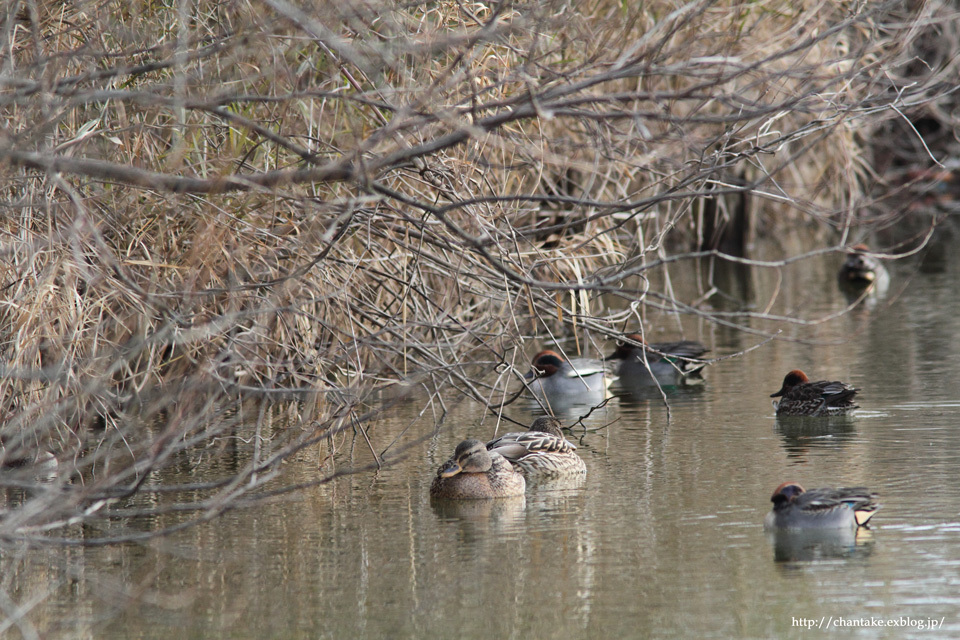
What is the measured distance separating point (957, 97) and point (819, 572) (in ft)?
69.7

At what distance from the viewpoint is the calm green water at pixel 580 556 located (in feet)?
18.6

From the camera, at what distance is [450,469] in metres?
7.89

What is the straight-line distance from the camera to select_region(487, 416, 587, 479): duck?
8320mm

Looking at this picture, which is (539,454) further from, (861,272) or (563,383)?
(861,272)

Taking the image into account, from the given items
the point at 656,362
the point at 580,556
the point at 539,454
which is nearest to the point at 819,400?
the point at 539,454

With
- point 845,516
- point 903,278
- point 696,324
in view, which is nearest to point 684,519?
point 845,516

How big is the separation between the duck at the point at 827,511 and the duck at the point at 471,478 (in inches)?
68.3

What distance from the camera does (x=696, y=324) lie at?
1520 cm

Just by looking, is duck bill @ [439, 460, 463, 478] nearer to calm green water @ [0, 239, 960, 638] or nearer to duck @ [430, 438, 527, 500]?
duck @ [430, 438, 527, 500]

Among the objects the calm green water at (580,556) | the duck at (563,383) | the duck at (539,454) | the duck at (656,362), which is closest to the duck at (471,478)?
the calm green water at (580,556)

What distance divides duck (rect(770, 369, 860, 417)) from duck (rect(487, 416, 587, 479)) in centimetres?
186

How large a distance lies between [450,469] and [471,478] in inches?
5.2

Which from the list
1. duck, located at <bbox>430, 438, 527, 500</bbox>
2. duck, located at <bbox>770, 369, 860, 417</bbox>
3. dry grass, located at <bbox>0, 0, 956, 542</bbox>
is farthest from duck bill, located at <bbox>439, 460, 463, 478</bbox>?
duck, located at <bbox>770, 369, 860, 417</bbox>

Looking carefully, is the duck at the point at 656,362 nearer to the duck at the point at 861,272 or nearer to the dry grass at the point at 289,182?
the dry grass at the point at 289,182
